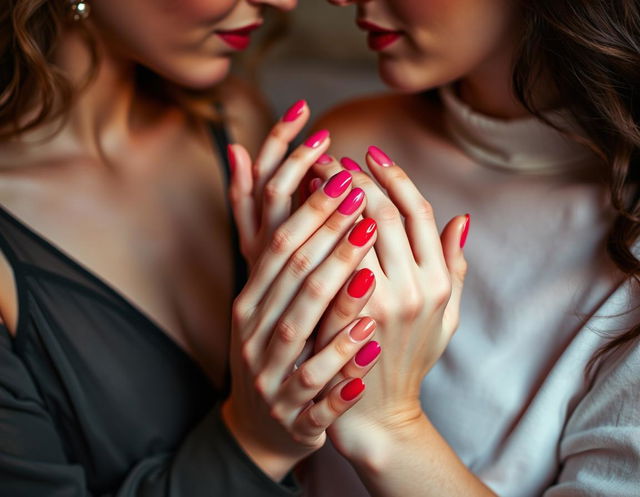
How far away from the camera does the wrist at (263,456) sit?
92cm

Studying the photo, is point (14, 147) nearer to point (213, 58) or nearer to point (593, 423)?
point (213, 58)

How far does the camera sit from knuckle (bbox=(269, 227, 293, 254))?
0.79 metres

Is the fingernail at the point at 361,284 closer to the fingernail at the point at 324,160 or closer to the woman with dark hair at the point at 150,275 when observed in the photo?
the woman with dark hair at the point at 150,275

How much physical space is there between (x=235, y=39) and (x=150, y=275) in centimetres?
38

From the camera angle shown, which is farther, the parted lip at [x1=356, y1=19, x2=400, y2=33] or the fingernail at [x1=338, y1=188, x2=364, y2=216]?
the parted lip at [x1=356, y1=19, x2=400, y2=33]

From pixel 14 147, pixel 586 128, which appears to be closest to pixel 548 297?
pixel 586 128

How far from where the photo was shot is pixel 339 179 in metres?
0.78

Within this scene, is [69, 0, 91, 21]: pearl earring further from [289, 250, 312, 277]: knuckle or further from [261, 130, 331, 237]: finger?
[289, 250, 312, 277]: knuckle

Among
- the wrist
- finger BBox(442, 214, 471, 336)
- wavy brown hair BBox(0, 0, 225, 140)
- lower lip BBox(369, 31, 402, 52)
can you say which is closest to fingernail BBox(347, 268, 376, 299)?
finger BBox(442, 214, 471, 336)

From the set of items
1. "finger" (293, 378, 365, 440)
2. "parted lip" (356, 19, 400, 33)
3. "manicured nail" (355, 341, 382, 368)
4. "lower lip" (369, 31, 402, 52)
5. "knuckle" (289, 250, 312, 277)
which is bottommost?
"finger" (293, 378, 365, 440)

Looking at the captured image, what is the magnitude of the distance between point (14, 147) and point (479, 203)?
69 cm

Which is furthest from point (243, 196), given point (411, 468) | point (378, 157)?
point (411, 468)

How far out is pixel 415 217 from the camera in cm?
83

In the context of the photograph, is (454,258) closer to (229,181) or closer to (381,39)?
(381,39)
